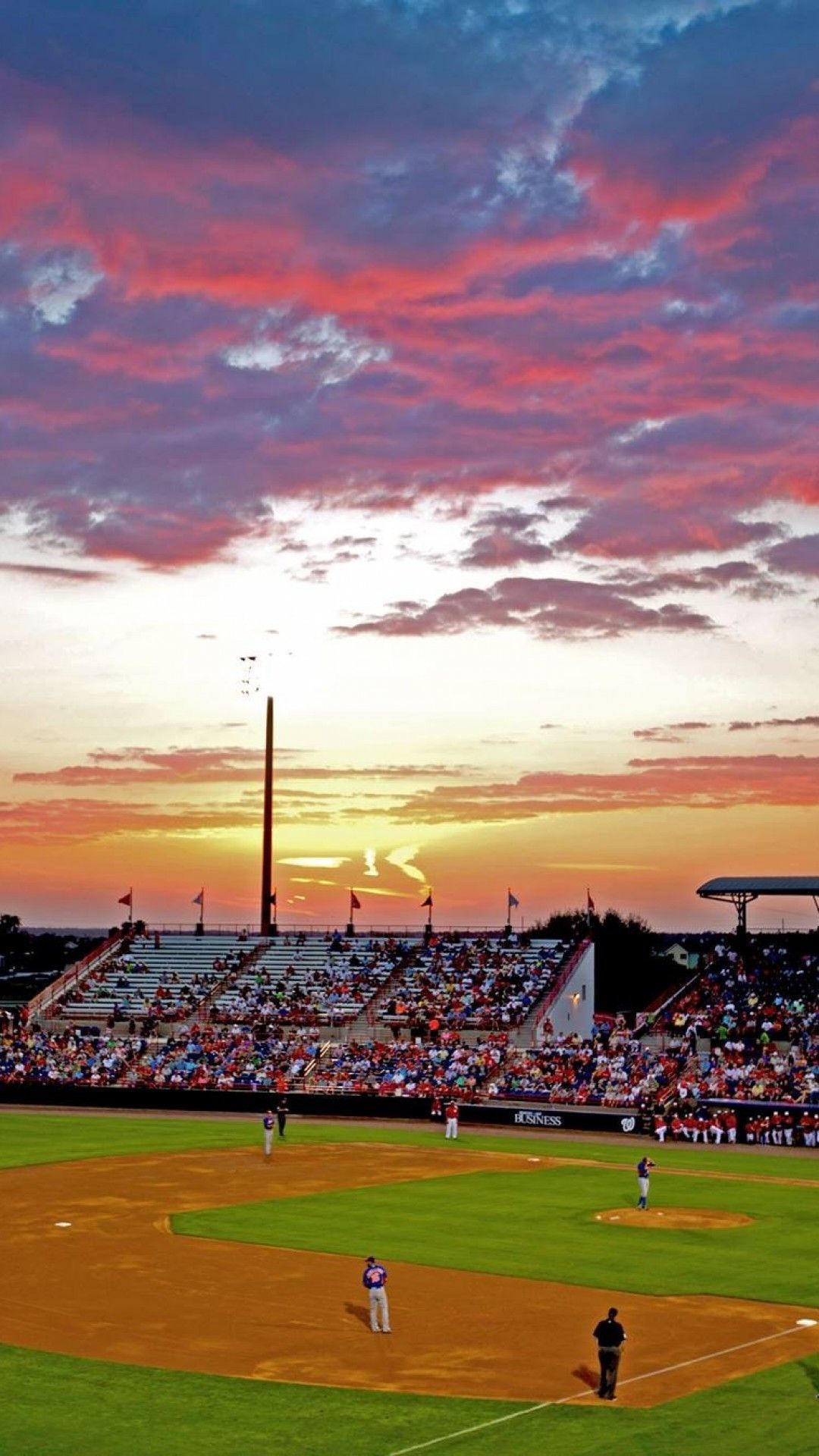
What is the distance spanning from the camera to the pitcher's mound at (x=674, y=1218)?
39938 mm

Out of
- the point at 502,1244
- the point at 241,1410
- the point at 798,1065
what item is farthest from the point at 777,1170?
the point at 241,1410

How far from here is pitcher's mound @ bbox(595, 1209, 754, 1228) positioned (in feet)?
131

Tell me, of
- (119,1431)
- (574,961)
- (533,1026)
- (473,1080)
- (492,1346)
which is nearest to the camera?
(119,1431)

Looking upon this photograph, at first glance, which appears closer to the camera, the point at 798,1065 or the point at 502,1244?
the point at 502,1244

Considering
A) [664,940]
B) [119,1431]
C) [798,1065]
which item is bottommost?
[119,1431]

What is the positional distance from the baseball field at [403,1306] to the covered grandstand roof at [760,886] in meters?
28.5

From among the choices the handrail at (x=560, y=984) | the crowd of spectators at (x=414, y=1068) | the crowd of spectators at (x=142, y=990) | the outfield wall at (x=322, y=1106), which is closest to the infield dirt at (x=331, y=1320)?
the outfield wall at (x=322, y=1106)

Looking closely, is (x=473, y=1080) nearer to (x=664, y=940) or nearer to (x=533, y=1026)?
(x=533, y=1026)

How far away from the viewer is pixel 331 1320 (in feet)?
93.5

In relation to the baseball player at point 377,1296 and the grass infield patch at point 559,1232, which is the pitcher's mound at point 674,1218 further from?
the baseball player at point 377,1296

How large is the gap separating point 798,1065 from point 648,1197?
21651mm

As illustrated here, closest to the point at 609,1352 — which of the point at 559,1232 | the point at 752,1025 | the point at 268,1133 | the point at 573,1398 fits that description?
the point at 573,1398

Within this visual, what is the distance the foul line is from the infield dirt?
0.31 feet

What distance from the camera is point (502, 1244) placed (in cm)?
3716
